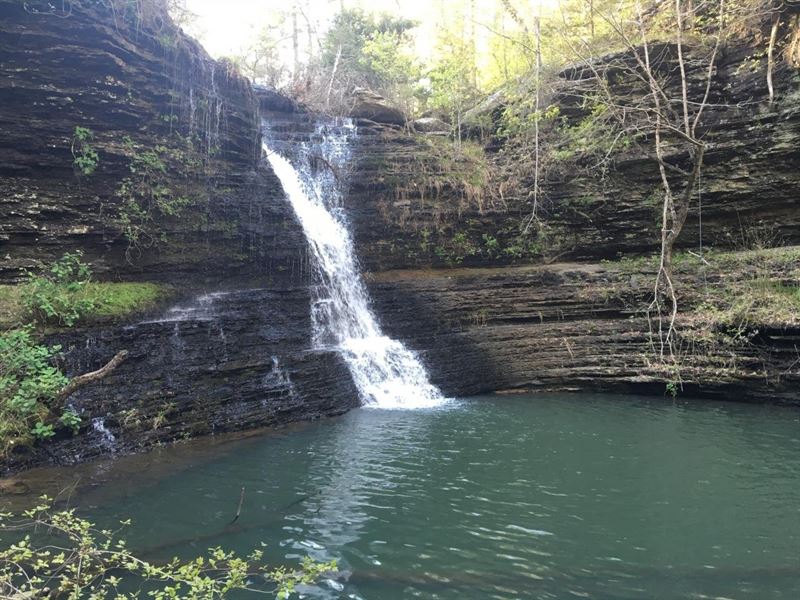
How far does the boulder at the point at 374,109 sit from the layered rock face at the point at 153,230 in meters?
5.97

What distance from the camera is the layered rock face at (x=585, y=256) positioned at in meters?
11.5

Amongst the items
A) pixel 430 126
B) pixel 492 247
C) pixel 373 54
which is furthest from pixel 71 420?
pixel 373 54

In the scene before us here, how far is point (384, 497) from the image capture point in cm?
622

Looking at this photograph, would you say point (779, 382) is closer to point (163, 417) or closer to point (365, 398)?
point (365, 398)

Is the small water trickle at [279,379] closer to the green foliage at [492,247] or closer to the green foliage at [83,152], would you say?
the green foliage at [83,152]

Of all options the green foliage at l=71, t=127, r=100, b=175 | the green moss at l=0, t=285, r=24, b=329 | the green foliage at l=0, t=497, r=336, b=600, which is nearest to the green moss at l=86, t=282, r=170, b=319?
the green moss at l=0, t=285, r=24, b=329

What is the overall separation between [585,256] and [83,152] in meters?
13.4

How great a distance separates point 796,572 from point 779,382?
25.0 ft

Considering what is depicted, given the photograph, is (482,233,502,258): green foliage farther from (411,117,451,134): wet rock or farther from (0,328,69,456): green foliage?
(0,328,69,456): green foliage

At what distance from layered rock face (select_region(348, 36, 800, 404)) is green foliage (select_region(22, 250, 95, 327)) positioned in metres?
6.82

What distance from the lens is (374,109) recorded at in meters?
18.7

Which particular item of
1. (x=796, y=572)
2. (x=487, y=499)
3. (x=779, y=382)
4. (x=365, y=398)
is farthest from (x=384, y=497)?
(x=779, y=382)

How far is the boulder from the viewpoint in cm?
1864

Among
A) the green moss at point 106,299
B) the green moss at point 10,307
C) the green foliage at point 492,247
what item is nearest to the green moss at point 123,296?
the green moss at point 106,299
